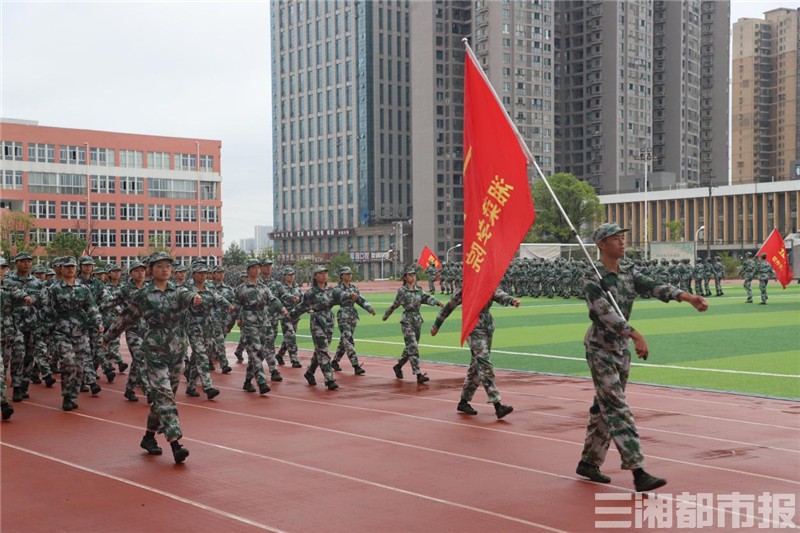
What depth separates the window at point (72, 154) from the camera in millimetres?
80188

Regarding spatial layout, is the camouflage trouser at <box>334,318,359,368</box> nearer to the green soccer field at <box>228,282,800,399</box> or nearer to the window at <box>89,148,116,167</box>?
the green soccer field at <box>228,282,800,399</box>

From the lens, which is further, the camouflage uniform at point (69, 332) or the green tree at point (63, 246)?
the green tree at point (63, 246)

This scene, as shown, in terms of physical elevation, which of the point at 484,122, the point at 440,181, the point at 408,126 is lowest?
the point at 484,122

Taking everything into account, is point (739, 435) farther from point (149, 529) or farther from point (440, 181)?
point (440, 181)

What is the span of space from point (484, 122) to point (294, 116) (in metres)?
125

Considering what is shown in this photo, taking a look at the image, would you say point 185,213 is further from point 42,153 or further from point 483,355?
point 483,355

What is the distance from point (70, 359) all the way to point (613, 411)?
807cm

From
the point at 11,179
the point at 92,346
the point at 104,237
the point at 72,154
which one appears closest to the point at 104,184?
the point at 72,154

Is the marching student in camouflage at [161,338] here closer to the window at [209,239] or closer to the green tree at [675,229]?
the window at [209,239]

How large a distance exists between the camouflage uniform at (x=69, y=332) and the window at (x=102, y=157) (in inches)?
2841

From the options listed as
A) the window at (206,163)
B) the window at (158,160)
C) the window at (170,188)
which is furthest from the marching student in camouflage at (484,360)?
the window at (206,163)

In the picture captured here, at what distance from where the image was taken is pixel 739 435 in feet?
34.5

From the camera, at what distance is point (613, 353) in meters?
7.90

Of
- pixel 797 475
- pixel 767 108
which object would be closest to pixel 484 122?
pixel 797 475
